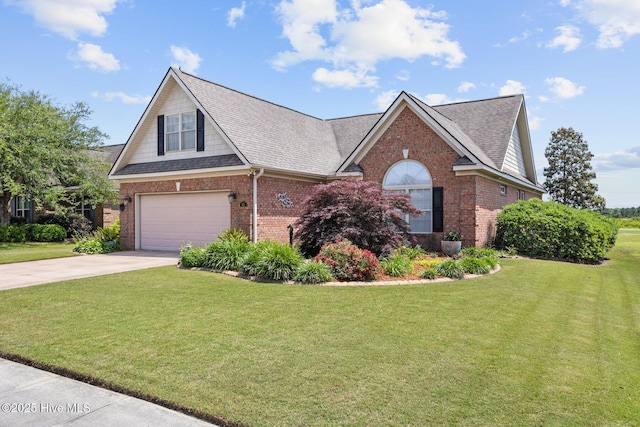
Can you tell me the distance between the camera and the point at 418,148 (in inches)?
631

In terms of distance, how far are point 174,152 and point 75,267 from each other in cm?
632

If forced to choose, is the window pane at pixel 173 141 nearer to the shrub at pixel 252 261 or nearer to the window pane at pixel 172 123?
the window pane at pixel 172 123

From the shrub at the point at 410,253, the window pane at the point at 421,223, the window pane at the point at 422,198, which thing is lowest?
the shrub at the point at 410,253

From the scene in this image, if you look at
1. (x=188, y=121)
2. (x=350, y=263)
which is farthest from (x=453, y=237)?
(x=188, y=121)

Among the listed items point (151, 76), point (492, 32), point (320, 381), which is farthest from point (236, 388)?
point (151, 76)

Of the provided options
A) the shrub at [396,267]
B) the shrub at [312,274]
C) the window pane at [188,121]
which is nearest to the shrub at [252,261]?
the shrub at [312,274]

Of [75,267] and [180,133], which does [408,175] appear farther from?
[75,267]

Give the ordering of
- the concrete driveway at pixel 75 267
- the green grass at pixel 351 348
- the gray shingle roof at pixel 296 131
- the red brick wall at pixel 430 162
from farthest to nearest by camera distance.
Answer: the gray shingle roof at pixel 296 131, the red brick wall at pixel 430 162, the concrete driveway at pixel 75 267, the green grass at pixel 351 348

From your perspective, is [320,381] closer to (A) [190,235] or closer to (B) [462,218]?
(B) [462,218]

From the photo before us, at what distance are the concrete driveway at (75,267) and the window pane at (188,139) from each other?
4.29 metres

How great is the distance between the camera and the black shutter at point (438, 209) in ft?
51.1

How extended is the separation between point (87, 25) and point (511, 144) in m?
17.2

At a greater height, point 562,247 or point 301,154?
point 301,154

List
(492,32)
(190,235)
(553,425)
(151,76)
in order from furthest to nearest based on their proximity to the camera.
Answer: (151,76) → (190,235) → (492,32) → (553,425)
